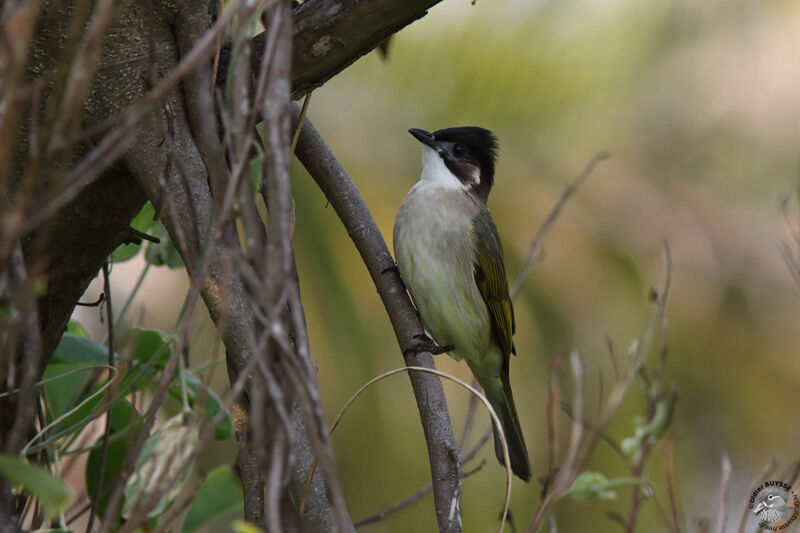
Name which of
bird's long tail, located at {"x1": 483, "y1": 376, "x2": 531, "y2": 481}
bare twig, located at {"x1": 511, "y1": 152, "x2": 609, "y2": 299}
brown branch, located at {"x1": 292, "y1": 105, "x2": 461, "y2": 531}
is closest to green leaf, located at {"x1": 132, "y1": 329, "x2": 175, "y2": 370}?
brown branch, located at {"x1": 292, "y1": 105, "x2": 461, "y2": 531}

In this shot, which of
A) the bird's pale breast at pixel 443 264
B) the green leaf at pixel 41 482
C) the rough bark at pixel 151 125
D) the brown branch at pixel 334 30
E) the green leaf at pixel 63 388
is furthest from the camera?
the bird's pale breast at pixel 443 264

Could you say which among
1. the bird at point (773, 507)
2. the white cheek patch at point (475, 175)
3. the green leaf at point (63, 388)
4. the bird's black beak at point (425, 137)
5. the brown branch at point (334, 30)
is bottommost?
the bird at point (773, 507)

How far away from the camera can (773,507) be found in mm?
2283

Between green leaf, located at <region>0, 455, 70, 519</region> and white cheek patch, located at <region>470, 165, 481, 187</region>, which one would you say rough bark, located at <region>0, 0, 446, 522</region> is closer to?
green leaf, located at <region>0, 455, 70, 519</region>

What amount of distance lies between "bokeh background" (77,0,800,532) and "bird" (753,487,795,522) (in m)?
3.39

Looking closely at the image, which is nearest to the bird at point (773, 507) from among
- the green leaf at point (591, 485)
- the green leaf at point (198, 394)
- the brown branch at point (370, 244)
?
the green leaf at point (591, 485)

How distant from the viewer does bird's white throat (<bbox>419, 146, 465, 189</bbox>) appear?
4.27 meters

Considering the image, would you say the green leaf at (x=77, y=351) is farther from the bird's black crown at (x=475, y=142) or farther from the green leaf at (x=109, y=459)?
the bird's black crown at (x=475, y=142)

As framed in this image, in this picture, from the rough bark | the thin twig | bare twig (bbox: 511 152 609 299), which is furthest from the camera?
bare twig (bbox: 511 152 609 299)

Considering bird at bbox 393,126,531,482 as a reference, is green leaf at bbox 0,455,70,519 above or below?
below

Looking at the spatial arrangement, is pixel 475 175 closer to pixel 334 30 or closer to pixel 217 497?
pixel 334 30

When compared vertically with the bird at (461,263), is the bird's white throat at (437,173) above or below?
above

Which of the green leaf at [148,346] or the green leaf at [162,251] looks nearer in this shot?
the green leaf at [148,346]

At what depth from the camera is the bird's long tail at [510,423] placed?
4.07 m
